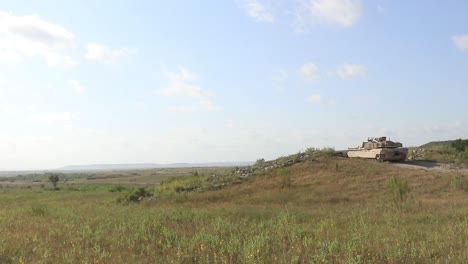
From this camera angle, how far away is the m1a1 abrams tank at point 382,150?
1014 inches

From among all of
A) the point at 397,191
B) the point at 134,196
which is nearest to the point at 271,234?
the point at 397,191

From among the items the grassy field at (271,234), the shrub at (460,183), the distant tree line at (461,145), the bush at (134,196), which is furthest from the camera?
the distant tree line at (461,145)

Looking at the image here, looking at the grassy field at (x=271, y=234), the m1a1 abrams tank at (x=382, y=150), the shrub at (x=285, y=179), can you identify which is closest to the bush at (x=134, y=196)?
the grassy field at (x=271, y=234)

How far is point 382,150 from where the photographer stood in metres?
25.7

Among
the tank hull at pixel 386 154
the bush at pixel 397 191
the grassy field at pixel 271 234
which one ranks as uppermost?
the tank hull at pixel 386 154

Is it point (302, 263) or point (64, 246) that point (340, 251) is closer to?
point (302, 263)

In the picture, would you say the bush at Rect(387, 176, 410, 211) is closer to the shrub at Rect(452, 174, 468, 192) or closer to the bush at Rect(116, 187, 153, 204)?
the shrub at Rect(452, 174, 468, 192)

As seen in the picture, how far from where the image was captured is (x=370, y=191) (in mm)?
19672

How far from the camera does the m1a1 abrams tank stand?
2577 cm

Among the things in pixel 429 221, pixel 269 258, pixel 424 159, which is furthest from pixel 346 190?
pixel 269 258

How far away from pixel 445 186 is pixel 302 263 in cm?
1436

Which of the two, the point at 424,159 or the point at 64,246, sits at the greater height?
the point at 424,159

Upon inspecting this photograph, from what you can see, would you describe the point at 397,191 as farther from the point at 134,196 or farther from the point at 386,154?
the point at 134,196

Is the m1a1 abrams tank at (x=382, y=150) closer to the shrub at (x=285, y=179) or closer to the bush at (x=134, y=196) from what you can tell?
Result: the shrub at (x=285, y=179)
